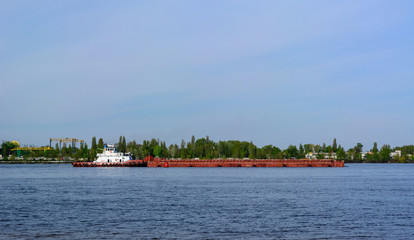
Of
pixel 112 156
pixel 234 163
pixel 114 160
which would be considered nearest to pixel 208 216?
pixel 114 160

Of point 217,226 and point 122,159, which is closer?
point 217,226

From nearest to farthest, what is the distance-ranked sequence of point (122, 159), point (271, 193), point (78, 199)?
point (78, 199) → point (271, 193) → point (122, 159)

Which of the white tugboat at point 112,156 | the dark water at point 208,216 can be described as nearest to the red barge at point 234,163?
the white tugboat at point 112,156

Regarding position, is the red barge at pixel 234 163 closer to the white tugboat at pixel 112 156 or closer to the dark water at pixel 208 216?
the white tugboat at pixel 112 156

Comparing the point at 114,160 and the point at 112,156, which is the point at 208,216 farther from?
the point at 112,156

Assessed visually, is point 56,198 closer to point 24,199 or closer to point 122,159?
point 24,199

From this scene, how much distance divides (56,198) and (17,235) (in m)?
26.9

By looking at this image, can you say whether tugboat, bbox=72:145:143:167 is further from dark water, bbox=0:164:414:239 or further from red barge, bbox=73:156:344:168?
dark water, bbox=0:164:414:239

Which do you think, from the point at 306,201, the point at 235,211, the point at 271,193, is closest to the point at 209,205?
the point at 235,211

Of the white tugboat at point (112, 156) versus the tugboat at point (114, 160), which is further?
the white tugboat at point (112, 156)

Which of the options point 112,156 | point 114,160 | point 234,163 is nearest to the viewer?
point 114,160

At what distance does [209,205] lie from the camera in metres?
50.4

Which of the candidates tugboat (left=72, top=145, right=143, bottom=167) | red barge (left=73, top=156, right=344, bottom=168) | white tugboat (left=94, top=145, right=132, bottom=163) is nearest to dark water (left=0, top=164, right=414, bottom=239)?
tugboat (left=72, top=145, right=143, bottom=167)

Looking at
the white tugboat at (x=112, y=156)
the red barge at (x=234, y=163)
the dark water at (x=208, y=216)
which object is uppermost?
the white tugboat at (x=112, y=156)
